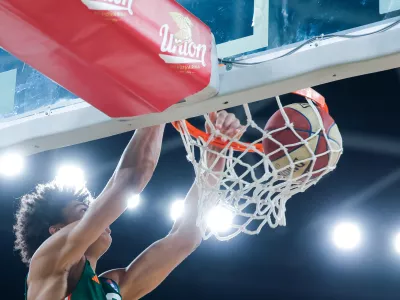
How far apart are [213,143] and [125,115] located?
0.50m

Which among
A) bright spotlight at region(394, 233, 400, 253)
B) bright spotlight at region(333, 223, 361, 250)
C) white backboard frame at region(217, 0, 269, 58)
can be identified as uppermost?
white backboard frame at region(217, 0, 269, 58)

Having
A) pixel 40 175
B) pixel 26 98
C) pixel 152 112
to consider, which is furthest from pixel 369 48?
pixel 40 175

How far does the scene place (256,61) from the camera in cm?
145

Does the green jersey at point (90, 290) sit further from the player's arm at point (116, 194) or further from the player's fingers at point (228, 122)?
the player's fingers at point (228, 122)

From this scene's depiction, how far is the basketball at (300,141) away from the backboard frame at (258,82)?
1.28ft

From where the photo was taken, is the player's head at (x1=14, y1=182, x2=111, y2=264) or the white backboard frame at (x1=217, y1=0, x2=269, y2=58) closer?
the white backboard frame at (x1=217, y1=0, x2=269, y2=58)

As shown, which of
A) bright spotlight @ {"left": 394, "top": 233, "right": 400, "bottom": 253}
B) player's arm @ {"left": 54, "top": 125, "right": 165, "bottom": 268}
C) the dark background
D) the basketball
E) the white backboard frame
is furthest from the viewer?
bright spotlight @ {"left": 394, "top": 233, "right": 400, "bottom": 253}

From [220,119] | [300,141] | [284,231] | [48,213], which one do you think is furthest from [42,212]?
[284,231]

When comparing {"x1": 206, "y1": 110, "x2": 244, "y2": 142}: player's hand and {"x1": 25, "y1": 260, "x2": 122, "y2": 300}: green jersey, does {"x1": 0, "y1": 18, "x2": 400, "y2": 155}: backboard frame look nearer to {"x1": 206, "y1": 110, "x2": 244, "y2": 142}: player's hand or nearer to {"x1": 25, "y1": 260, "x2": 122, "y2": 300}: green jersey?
{"x1": 206, "y1": 110, "x2": 244, "y2": 142}: player's hand

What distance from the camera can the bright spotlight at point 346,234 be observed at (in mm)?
4340

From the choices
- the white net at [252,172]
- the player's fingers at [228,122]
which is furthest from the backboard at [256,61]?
the player's fingers at [228,122]

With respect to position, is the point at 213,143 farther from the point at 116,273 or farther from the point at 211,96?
the point at 116,273

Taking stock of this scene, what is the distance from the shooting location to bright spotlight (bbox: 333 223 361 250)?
434 cm


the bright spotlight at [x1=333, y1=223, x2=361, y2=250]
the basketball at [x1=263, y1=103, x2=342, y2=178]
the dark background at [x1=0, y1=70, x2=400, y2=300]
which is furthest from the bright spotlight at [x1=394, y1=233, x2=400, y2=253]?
the basketball at [x1=263, y1=103, x2=342, y2=178]
